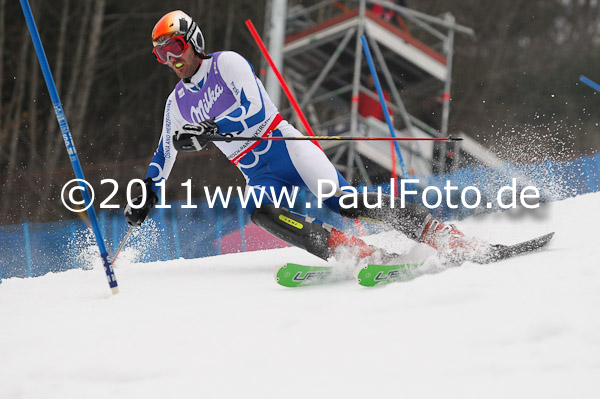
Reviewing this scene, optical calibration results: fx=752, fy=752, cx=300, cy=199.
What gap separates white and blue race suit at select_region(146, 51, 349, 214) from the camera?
4.08 m

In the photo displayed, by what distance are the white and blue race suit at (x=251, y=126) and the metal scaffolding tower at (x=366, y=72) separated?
618cm

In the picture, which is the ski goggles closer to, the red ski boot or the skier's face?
the skier's face

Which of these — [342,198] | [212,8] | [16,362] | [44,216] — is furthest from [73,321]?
[212,8]

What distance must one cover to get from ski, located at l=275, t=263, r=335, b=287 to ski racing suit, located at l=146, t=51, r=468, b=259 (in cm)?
16

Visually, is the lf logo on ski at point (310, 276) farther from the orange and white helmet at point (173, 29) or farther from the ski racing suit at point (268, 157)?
the orange and white helmet at point (173, 29)

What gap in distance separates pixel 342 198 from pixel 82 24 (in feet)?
37.0

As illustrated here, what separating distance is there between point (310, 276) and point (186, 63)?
1.37 m

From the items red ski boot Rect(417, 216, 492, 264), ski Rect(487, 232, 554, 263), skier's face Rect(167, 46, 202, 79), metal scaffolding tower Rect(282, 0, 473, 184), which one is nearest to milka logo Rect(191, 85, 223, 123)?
skier's face Rect(167, 46, 202, 79)

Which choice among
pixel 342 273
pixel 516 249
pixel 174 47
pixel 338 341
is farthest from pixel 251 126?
pixel 338 341

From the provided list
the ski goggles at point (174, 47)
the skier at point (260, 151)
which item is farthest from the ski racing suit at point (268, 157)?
the ski goggles at point (174, 47)

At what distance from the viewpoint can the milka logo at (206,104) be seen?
416 cm

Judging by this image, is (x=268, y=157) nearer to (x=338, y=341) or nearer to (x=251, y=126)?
(x=251, y=126)

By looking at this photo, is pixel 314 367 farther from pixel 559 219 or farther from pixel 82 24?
pixel 82 24

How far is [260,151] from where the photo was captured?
4176 mm
